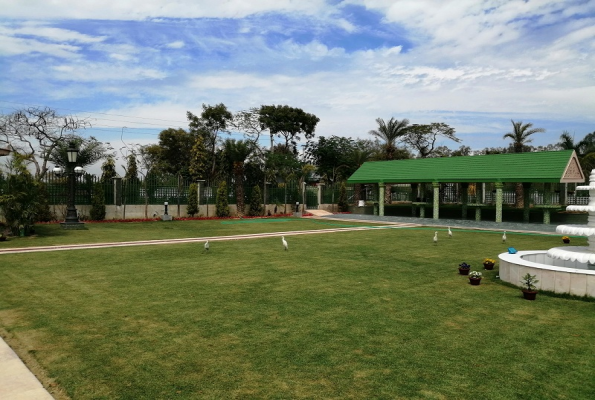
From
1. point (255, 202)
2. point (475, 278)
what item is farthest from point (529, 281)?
point (255, 202)

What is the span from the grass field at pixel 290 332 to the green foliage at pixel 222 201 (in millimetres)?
20764

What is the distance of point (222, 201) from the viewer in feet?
108

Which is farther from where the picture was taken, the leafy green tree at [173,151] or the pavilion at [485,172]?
the leafy green tree at [173,151]

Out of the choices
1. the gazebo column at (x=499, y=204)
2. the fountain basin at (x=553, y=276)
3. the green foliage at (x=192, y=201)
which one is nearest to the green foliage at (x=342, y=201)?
the green foliage at (x=192, y=201)

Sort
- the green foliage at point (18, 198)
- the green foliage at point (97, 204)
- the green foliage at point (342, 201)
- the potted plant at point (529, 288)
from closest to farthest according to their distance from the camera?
the potted plant at point (529, 288) → the green foliage at point (18, 198) → the green foliage at point (97, 204) → the green foliage at point (342, 201)

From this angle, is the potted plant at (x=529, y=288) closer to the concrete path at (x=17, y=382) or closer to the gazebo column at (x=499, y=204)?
the concrete path at (x=17, y=382)

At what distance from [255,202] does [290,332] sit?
94.0 ft

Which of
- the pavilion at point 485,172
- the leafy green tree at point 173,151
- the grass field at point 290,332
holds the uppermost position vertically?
the leafy green tree at point 173,151

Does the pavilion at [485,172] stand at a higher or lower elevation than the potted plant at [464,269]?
higher

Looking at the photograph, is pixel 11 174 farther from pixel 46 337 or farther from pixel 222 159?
pixel 222 159

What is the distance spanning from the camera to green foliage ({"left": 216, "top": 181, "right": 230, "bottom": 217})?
3278 centimetres

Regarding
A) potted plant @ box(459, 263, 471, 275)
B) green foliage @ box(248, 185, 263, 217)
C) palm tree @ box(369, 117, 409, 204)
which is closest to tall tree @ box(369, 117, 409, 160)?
palm tree @ box(369, 117, 409, 204)

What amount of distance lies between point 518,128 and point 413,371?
45.8 metres

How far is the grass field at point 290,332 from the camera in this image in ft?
15.6
